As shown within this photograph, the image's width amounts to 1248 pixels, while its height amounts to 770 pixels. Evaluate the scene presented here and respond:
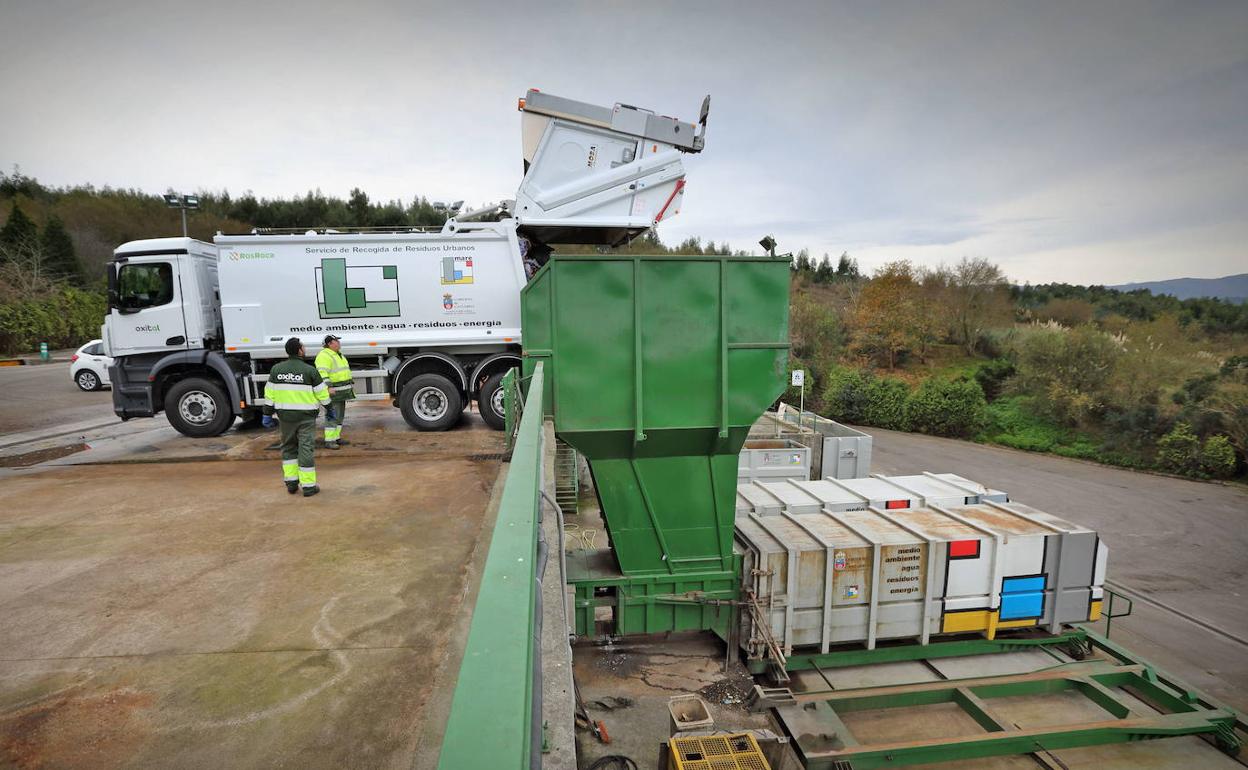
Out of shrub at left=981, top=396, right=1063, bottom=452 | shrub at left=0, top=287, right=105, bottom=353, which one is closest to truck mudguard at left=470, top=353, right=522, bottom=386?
shrub at left=981, top=396, right=1063, bottom=452

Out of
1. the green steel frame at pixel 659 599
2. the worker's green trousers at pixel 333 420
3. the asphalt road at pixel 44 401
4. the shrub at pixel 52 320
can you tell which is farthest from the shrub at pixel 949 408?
the shrub at pixel 52 320

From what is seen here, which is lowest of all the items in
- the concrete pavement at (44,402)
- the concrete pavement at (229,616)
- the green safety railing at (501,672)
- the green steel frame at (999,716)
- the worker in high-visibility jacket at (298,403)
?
the green steel frame at (999,716)

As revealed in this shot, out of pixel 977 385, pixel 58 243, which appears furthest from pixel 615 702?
pixel 58 243

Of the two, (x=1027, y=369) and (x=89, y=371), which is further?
(x=1027, y=369)

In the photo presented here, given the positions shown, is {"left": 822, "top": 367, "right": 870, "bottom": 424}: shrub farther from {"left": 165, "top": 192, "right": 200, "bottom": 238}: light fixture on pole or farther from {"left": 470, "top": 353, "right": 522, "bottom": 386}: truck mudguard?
{"left": 165, "top": 192, "right": 200, "bottom": 238}: light fixture on pole

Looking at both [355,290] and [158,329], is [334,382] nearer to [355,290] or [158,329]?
[355,290]

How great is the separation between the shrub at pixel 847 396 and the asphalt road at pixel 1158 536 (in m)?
3.02

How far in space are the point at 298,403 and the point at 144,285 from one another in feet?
18.8

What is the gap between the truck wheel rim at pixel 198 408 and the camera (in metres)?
9.20

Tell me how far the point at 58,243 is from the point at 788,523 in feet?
126

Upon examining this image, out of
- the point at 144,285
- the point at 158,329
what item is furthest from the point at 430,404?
the point at 144,285

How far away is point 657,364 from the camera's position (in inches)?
220

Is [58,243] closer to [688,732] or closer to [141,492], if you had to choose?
[141,492]

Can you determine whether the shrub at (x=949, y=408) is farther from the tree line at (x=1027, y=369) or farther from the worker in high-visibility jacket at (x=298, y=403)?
the worker in high-visibility jacket at (x=298, y=403)
